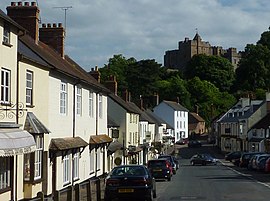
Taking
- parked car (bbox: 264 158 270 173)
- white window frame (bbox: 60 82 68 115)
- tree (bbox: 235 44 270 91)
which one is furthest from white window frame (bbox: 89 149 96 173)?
tree (bbox: 235 44 270 91)

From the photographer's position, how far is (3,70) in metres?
19.6

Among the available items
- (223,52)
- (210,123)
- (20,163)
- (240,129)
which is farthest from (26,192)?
(223,52)

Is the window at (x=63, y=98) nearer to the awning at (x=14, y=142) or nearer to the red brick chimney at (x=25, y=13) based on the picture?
the red brick chimney at (x=25, y=13)

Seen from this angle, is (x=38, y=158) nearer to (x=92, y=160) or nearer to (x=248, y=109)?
(x=92, y=160)

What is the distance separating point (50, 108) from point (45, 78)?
5.30 feet

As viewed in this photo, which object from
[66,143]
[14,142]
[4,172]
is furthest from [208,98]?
[14,142]

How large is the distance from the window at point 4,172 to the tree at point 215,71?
5033 inches

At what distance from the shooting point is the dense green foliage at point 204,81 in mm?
121188

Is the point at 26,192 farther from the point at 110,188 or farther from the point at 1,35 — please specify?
the point at 1,35

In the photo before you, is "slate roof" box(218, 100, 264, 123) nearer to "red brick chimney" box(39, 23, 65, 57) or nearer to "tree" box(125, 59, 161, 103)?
"tree" box(125, 59, 161, 103)

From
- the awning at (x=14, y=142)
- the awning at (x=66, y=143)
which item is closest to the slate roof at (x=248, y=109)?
the awning at (x=66, y=143)

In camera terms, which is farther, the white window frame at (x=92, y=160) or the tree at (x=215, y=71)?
the tree at (x=215, y=71)

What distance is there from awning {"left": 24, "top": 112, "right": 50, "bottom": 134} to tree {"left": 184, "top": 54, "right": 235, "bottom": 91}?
125092mm

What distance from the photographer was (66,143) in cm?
2669
